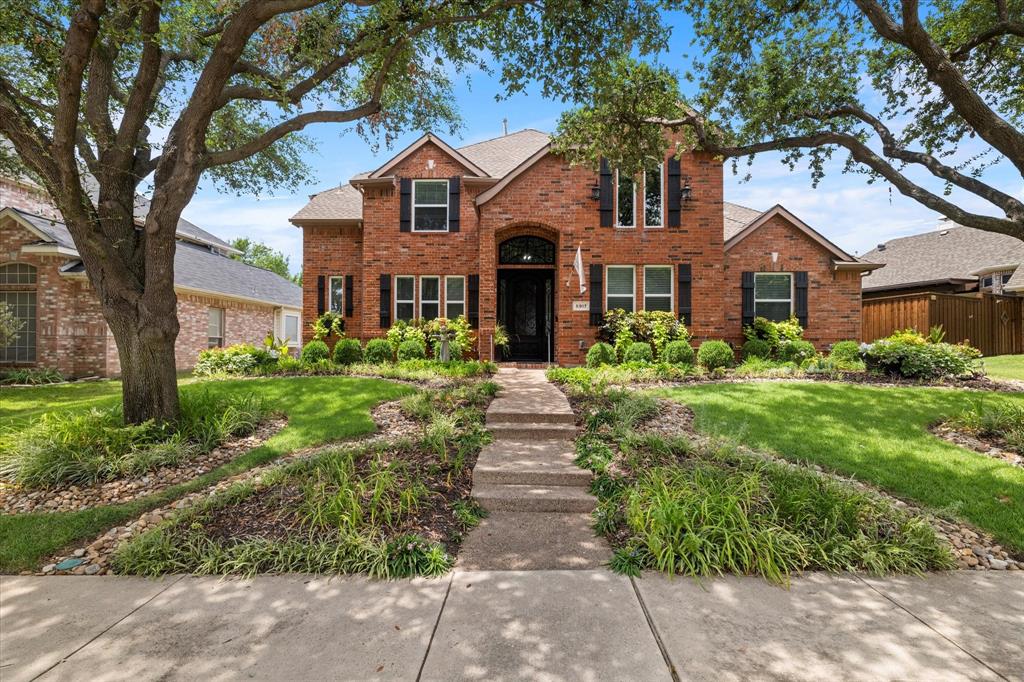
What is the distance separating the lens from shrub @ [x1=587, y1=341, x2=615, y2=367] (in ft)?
37.5

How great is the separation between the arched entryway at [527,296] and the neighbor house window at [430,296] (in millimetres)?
1888

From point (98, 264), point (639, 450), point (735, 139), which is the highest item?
point (735, 139)

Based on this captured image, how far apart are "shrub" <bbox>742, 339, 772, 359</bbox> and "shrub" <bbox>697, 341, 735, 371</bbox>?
1.34m

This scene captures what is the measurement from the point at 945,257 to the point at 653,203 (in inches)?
766

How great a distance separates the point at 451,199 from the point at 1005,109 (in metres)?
12.0

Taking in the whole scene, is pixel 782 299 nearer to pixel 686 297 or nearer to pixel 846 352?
pixel 846 352

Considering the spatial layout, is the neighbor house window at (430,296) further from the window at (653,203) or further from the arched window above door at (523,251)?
the window at (653,203)

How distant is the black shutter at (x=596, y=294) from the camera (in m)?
12.6

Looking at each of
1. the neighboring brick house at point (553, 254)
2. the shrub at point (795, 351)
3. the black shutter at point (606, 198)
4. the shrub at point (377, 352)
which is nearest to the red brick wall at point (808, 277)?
the neighboring brick house at point (553, 254)

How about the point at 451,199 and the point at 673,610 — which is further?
the point at 451,199

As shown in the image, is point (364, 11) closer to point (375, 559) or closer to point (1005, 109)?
point (375, 559)

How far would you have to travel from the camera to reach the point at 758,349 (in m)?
12.5

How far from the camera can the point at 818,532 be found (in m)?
3.70

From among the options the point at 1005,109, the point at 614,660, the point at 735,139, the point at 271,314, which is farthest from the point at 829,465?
the point at 271,314
